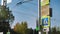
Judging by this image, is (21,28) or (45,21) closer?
(45,21)

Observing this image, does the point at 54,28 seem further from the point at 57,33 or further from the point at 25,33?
the point at 25,33

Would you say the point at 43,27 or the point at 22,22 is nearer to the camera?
the point at 43,27

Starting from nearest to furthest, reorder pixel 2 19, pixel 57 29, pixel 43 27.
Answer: pixel 43 27 → pixel 2 19 → pixel 57 29

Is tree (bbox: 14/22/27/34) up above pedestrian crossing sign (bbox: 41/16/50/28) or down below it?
below

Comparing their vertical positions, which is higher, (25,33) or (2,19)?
(2,19)

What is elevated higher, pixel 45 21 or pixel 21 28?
pixel 45 21

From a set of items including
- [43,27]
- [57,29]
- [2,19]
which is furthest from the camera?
[57,29]

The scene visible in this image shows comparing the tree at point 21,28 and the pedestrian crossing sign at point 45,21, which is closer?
the pedestrian crossing sign at point 45,21

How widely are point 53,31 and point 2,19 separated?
594 cm

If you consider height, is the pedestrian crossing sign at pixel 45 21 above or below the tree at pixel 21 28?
above

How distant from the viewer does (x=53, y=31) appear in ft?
88.2

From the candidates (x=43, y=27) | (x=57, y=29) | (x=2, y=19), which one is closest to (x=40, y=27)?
(x=43, y=27)

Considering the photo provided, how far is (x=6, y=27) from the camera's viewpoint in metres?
26.6

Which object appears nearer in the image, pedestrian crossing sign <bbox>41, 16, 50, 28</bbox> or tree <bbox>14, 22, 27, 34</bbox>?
pedestrian crossing sign <bbox>41, 16, 50, 28</bbox>
